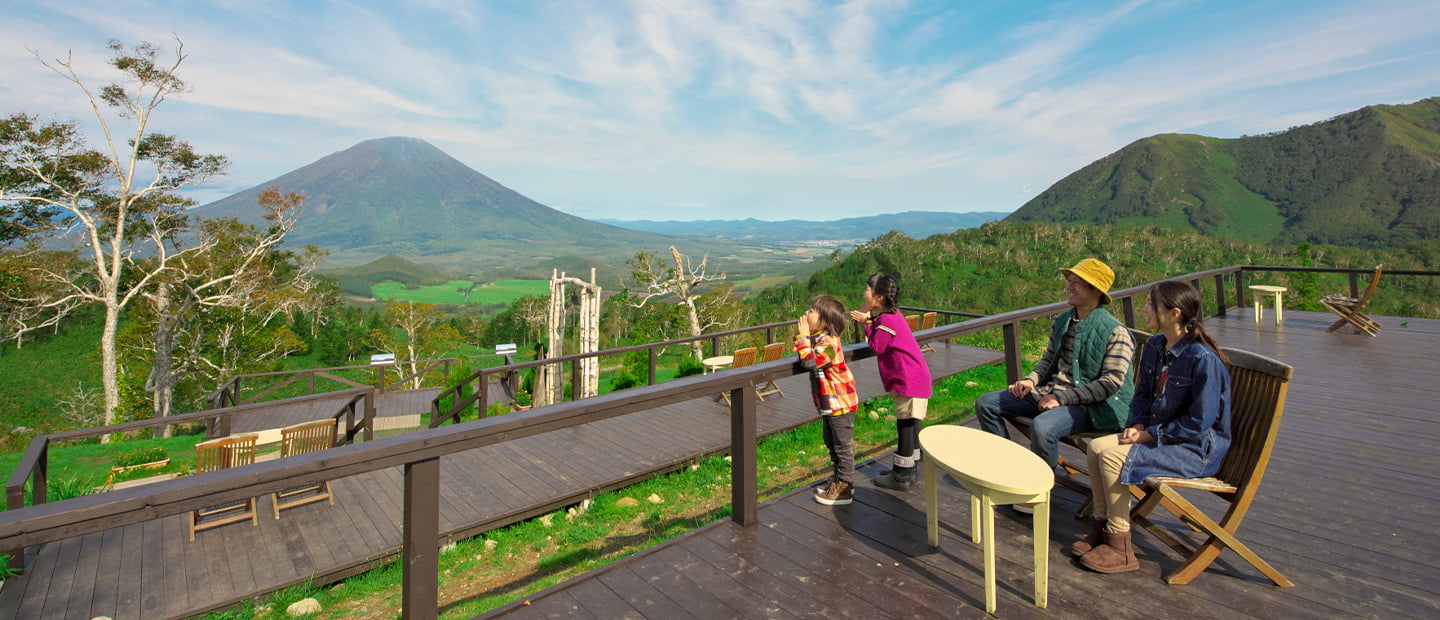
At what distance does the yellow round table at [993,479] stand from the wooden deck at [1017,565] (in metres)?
0.21

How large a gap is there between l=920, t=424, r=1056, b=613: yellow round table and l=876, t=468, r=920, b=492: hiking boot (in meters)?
0.80

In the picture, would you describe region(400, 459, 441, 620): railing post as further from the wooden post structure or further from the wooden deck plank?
the wooden post structure

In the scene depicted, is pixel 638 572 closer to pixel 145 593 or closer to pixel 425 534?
pixel 425 534

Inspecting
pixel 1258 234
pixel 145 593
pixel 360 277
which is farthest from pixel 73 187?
pixel 360 277

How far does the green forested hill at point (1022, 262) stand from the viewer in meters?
53.6

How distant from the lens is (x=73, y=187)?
24906 mm

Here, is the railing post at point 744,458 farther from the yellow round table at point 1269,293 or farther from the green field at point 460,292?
the green field at point 460,292

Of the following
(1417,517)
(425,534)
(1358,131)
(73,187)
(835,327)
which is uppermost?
(1358,131)

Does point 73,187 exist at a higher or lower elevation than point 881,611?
higher

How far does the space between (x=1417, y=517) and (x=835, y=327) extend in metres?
2.84

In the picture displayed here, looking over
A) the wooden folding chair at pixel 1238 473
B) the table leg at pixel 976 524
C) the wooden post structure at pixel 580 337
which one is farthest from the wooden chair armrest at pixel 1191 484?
the wooden post structure at pixel 580 337

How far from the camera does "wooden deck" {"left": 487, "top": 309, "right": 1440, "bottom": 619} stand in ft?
7.12

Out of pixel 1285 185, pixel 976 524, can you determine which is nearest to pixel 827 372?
pixel 976 524

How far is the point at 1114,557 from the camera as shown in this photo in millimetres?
2363
